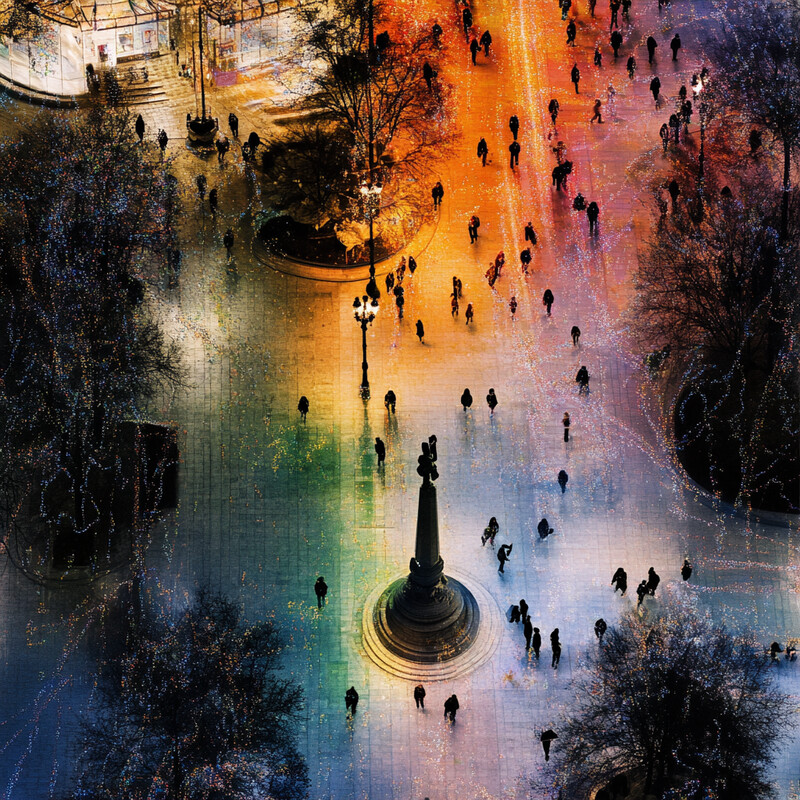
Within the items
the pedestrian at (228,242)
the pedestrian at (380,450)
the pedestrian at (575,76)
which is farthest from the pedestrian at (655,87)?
the pedestrian at (380,450)

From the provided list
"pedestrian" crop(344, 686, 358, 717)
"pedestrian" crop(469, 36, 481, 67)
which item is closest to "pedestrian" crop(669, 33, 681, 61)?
"pedestrian" crop(469, 36, 481, 67)

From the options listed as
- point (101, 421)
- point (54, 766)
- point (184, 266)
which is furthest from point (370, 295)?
point (54, 766)

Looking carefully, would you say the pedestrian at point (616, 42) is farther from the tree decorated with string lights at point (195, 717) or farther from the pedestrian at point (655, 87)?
the tree decorated with string lights at point (195, 717)

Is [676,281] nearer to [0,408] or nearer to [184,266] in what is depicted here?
[184,266]

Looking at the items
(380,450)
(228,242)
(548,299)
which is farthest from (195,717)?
(228,242)

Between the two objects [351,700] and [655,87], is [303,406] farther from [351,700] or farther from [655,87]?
[655,87]

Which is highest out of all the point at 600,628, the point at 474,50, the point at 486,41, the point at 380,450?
the point at 486,41

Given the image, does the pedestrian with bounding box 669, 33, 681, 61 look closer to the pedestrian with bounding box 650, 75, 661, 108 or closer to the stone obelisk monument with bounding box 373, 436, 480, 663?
the pedestrian with bounding box 650, 75, 661, 108
